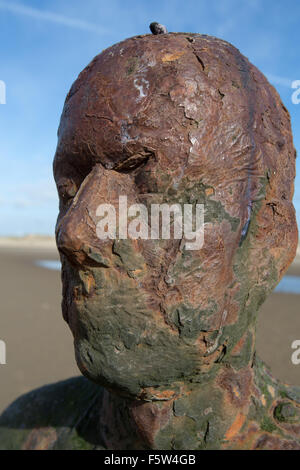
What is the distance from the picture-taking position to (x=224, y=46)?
5.73 feet

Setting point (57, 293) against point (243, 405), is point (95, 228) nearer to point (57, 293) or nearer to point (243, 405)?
point (243, 405)

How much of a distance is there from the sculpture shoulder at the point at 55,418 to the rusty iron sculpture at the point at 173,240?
1.80 feet

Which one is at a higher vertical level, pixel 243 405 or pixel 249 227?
pixel 249 227

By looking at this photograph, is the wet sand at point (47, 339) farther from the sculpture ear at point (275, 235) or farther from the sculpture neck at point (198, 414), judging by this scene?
the sculpture ear at point (275, 235)

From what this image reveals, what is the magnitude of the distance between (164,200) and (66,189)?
53 cm

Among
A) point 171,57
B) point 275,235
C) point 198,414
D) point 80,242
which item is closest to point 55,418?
point 198,414

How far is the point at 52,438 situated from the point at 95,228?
1413 millimetres

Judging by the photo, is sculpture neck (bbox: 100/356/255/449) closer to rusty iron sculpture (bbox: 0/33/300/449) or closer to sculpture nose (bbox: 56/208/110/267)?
rusty iron sculpture (bbox: 0/33/300/449)

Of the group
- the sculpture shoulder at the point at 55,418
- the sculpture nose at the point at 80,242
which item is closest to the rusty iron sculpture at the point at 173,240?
the sculpture nose at the point at 80,242

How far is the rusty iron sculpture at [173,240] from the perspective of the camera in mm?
1542
